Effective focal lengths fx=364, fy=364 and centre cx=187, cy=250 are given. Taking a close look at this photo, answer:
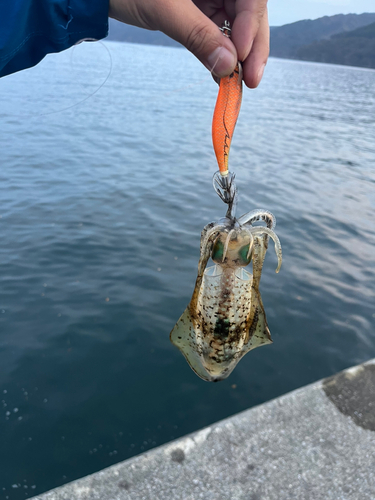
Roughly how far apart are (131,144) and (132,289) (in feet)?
45.0

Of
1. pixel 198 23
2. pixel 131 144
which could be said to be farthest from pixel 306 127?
pixel 198 23

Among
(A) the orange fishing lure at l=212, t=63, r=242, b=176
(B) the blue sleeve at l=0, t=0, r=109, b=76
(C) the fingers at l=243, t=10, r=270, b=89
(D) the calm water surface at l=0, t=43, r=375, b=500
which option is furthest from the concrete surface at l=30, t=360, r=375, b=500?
(B) the blue sleeve at l=0, t=0, r=109, b=76

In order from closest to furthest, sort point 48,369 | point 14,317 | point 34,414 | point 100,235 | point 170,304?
1. point 34,414
2. point 48,369
3. point 14,317
4. point 170,304
5. point 100,235

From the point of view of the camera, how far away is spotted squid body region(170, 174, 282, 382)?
248 cm

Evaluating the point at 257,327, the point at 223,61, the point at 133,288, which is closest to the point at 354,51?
the point at 133,288

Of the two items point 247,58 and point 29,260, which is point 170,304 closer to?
point 29,260

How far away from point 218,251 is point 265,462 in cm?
286

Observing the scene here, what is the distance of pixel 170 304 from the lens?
805cm

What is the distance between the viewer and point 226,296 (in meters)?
2.71

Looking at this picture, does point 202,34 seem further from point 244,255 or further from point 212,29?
point 244,255

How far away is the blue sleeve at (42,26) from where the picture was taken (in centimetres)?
219

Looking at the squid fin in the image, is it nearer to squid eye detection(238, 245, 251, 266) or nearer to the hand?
squid eye detection(238, 245, 251, 266)

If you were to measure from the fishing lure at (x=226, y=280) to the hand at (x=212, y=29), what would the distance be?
12 cm

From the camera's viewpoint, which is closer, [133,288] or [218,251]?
[218,251]
